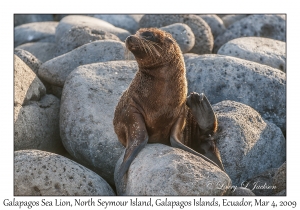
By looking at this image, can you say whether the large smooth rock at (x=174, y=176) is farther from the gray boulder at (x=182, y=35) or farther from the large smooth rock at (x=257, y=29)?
the large smooth rock at (x=257, y=29)

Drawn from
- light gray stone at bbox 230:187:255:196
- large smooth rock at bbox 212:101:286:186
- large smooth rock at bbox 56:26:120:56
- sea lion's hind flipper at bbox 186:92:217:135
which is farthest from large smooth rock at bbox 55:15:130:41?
light gray stone at bbox 230:187:255:196

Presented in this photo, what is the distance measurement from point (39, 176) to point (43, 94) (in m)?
3.84

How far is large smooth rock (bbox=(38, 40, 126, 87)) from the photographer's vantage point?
12398mm

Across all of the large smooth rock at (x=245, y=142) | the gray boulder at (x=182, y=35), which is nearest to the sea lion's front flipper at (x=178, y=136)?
the large smooth rock at (x=245, y=142)

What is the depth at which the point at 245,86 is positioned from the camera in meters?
12.0

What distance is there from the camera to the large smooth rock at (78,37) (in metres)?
14.1

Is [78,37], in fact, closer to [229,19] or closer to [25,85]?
[25,85]

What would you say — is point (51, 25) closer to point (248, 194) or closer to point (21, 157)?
point (21, 157)

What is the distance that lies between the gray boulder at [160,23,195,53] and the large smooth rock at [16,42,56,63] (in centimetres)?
289

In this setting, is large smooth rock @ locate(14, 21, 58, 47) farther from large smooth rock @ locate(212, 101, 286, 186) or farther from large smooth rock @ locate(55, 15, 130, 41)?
large smooth rock @ locate(212, 101, 286, 186)

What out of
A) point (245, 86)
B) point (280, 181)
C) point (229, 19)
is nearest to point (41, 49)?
point (245, 86)

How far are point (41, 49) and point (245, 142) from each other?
6.70 m

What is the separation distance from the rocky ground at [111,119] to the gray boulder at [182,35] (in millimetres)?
22

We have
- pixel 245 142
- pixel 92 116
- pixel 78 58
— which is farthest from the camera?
pixel 78 58
